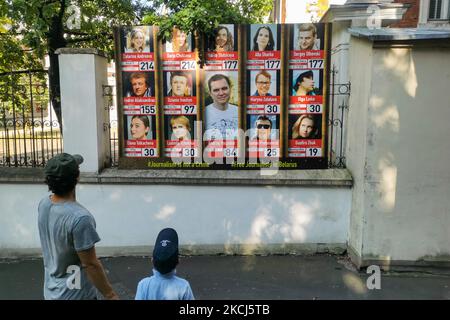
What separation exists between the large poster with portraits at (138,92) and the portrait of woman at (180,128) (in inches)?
10.2

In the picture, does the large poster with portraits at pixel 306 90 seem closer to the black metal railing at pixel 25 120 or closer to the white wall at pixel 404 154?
the white wall at pixel 404 154

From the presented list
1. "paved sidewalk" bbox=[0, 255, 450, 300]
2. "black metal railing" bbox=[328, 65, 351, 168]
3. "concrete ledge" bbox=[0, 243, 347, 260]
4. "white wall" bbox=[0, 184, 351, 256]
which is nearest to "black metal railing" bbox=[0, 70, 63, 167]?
"white wall" bbox=[0, 184, 351, 256]

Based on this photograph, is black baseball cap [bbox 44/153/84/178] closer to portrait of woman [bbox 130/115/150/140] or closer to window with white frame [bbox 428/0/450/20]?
portrait of woman [bbox 130/115/150/140]

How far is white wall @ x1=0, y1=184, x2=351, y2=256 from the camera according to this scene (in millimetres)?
5913

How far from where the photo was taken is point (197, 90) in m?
6.01

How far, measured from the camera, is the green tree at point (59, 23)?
6.55 m

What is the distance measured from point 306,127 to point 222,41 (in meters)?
1.68

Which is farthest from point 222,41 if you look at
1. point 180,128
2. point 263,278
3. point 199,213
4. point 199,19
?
point 263,278

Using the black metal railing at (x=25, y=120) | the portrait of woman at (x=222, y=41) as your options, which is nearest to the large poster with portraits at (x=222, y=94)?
the portrait of woman at (x=222, y=41)

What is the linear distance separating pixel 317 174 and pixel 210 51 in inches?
88.8

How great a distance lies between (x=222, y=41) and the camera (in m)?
5.88

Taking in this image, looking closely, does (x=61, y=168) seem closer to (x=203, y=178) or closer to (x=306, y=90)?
(x=203, y=178)

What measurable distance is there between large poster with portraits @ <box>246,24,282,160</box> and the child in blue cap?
3519mm
